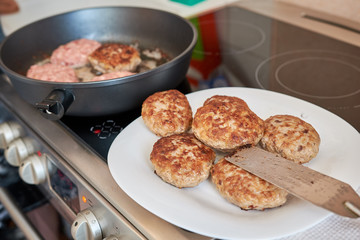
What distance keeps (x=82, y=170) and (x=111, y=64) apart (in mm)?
401

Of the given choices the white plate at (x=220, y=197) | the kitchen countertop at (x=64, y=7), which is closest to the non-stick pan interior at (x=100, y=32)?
the kitchen countertop at (x=64, y=7)

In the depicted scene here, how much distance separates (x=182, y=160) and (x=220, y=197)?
94 millimetres

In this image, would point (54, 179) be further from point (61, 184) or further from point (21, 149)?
point (21, 149)

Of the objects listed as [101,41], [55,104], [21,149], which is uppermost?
[55,104]

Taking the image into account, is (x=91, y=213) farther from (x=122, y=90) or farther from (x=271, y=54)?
(x=271, y=54)

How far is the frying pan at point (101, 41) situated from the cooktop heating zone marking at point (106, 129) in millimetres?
30

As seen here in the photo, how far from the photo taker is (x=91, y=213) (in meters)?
0.77

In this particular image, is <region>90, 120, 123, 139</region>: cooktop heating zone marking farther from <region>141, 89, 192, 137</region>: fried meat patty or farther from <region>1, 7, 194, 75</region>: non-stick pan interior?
<region>1, 7, 194, 75</region>: non-stick pan interior

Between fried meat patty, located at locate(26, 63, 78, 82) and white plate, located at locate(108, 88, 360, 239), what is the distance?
1.11ft

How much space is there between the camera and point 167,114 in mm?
803

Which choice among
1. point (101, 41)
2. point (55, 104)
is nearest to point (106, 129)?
point (55, 104)

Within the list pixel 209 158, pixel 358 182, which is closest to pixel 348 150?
pixel 358 182

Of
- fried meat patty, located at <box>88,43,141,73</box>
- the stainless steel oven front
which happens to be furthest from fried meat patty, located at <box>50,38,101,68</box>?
the stainless steel oven front

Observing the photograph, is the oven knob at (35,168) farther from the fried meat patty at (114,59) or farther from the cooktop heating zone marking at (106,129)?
the fried meat patty at (114,59)
